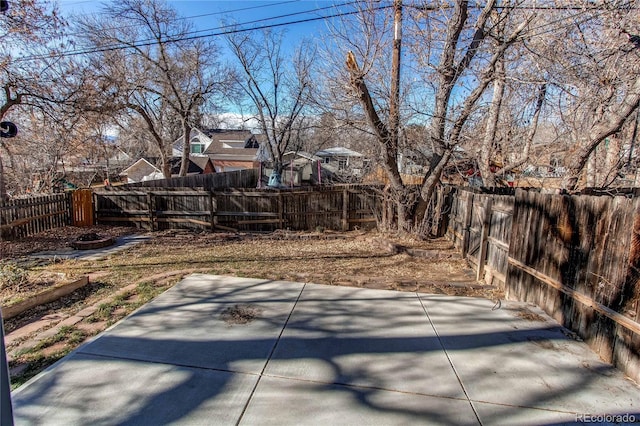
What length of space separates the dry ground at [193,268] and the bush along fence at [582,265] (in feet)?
2.87

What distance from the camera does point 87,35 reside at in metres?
14.6

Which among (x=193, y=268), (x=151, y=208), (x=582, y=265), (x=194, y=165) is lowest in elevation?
(x=193, y=268)

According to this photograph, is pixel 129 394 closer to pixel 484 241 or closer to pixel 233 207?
pixel 484 241

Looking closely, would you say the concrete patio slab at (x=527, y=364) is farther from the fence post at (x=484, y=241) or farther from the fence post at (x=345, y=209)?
the fence post at (x=345, y=209)

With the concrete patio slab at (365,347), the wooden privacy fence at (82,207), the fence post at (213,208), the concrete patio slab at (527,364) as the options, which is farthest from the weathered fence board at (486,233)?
the wooden privacy fence at (82,207)

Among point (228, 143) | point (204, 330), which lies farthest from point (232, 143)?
point (204, 330)

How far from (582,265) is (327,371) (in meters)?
2.58

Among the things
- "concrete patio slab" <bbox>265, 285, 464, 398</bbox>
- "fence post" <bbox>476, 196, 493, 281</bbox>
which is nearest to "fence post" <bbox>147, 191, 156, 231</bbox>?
"concrete patio slab" <bbox>265, 285, 464, 398</bbox>

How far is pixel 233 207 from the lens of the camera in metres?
10.4

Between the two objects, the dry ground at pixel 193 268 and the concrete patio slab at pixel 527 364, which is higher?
the concrete patio slab at pixel 527 364

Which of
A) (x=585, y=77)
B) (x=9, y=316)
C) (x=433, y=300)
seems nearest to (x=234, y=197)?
(x=9, y=316)

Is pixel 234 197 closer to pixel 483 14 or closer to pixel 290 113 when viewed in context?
pixel 483 14

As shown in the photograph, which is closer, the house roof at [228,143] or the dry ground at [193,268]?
the dry ground at [193,268]

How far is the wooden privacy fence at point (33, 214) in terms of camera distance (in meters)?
7.99
